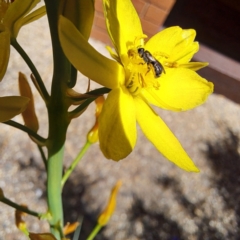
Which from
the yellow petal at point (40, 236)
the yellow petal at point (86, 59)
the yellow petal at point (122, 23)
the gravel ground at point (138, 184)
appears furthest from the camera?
the gravel ground at point (138, 184)

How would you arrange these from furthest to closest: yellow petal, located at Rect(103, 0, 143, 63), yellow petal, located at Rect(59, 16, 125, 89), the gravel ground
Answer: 1. the gravel ground
2. yellow petal, located at Rect(103, 0, 143, 63)
3. yellow petal, located at Rect(59, 16, 125, 89)

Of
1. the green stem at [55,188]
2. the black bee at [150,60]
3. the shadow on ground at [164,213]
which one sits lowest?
the shadow on ground at [164,213]

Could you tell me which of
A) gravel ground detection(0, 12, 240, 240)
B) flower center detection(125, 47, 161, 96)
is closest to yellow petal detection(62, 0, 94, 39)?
flower center detection(125, 47, 161, 96)

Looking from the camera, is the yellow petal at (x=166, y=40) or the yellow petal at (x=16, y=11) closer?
the yellow petal at (x=16, y=11)

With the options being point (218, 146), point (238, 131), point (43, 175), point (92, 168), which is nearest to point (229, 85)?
point (238, 131)

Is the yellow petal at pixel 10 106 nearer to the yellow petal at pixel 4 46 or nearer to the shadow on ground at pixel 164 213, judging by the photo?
the yellow petal at pixel 4 46

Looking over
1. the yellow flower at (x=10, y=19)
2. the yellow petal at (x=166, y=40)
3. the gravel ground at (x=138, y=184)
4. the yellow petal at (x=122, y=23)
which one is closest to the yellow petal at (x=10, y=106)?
the yellow flower at (x=10, y=19)

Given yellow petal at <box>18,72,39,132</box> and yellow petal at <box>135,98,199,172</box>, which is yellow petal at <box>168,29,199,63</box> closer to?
yellow petal at <box>135,98,199,172</box>
